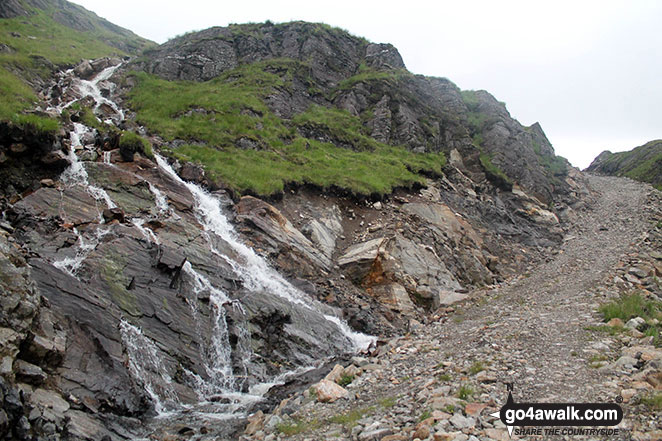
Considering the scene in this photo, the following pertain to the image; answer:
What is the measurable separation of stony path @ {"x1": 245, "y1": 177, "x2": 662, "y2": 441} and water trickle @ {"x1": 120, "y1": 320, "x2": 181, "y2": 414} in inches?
124

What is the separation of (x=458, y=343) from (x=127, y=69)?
43.2m

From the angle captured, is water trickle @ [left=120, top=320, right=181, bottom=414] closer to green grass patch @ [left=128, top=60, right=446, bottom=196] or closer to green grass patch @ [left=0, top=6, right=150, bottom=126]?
green grass patch @ [left=0, top=6, right=150, bottom=126]

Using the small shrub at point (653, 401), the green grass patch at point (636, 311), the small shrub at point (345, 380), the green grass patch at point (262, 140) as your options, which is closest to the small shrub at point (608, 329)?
the green grass patch at point (636, 311)

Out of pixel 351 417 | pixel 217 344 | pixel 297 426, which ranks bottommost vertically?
pixel 297 426

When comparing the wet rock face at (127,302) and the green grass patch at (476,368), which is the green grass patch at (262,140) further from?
the green grass patch at (476,368)

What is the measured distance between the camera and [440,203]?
2867 cm

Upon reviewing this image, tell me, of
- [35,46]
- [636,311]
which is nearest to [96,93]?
[35,46]

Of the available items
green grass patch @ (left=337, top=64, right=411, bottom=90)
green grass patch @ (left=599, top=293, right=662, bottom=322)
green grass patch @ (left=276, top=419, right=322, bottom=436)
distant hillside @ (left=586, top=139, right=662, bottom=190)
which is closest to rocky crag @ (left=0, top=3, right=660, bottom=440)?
green grass patch @ (left=276, top=419, right=322, bottom=436)

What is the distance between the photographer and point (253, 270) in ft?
55.7

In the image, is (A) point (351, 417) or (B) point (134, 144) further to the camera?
(B) point (134, 144)

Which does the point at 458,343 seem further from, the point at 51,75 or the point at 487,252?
the point at 51,75

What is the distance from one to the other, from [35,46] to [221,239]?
3504cm

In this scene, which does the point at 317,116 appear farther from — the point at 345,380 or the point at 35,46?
the point at 345,380

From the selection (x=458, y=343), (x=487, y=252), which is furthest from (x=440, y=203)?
(x=458, y=343)
